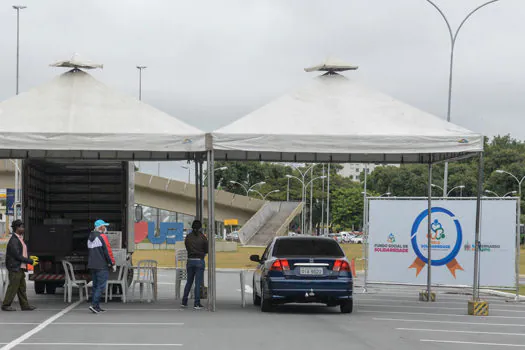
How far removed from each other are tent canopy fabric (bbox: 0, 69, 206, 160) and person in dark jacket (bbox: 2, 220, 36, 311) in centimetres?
165

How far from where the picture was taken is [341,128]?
1898 cm

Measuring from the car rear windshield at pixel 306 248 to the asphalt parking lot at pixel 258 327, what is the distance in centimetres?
112

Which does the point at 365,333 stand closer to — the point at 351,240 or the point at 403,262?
the point at 403,262

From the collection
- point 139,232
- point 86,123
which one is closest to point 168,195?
point 139,232

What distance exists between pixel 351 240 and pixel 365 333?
110m

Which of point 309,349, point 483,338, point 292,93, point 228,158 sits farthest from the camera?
point 228,158

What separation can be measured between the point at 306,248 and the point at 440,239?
7344mm

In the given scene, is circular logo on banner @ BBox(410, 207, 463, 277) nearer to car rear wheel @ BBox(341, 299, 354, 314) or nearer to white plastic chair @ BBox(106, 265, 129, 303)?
car rear wheel @ BBox(341, 299, 354, 314)

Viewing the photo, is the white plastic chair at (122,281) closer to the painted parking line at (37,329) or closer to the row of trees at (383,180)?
the painted parking line at (37,329)

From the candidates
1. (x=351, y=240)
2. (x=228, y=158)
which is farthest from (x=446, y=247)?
(x=351, y=240)

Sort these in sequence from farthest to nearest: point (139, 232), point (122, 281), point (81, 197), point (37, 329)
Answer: point (139, 232)
point (81, 197)
point (122, 281)
point (37, 329)

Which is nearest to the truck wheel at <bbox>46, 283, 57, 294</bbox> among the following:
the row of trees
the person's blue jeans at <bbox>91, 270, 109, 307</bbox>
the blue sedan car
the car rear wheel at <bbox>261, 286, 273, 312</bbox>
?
the person's blue jeans at <bbox>91, 270, 109, 307</bbox>

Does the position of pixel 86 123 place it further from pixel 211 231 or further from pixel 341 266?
pixel 341 266

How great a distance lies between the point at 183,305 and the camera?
64.2 ft
